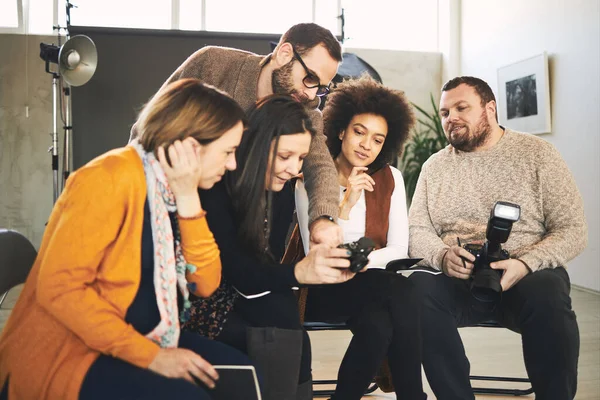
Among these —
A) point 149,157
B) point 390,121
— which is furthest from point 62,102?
point 149,157

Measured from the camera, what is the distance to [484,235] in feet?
7.77

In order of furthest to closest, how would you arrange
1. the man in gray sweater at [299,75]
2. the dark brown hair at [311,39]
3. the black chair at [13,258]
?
the dark brown hair at [311,39]
the man in gray sweater at [299,75]
the black chair at [13,258]

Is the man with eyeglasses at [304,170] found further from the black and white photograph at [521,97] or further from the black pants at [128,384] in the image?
the black and white photograph at [521,97]

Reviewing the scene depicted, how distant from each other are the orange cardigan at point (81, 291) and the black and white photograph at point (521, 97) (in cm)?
488

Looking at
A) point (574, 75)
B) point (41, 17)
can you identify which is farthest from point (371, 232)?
point (41, 17)

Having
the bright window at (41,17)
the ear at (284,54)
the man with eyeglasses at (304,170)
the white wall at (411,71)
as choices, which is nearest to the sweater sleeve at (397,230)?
the man with eyeglasses at (304,170)

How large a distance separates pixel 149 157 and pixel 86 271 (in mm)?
251

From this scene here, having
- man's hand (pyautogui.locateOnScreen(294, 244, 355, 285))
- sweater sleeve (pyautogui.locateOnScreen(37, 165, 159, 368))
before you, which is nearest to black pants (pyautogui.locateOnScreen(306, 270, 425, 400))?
man's hand (pyautogui.locateOnScreen(294, 244, 355, 285))

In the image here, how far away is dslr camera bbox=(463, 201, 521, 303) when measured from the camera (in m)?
1.92

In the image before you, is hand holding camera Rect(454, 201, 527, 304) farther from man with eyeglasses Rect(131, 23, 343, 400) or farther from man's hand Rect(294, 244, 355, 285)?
man's hand Rect(294, 244, 355, 285)

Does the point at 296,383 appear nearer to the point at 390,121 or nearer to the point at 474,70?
the point at 390,121

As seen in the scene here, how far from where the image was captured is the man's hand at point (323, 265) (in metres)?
1.54

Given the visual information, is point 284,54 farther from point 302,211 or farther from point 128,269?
point 128,269

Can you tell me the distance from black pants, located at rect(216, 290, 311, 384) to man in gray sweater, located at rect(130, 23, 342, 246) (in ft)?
1.06
